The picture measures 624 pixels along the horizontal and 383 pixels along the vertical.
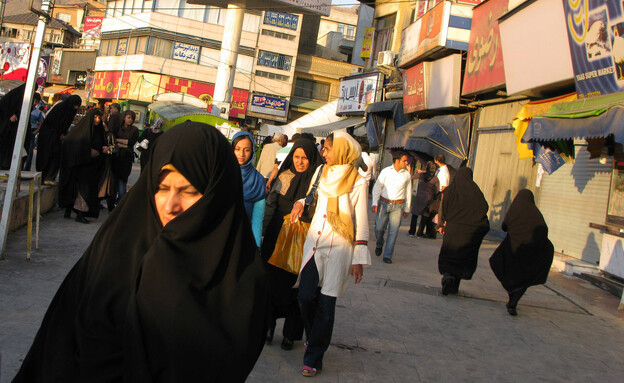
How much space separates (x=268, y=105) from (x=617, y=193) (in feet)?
132

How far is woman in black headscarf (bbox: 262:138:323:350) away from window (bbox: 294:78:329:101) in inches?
1773

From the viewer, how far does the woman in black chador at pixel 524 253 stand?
6.86 meters

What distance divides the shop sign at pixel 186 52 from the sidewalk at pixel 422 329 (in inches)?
1586

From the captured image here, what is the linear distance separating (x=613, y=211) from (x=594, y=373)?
482cm

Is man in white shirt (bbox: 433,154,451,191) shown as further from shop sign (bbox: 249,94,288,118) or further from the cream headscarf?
shop sign (bbox: 249,94,288,118)

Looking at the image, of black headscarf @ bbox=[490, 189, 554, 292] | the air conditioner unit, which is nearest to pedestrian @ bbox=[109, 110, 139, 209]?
black headscarf @ bbox=[490, 189, 554, 292]

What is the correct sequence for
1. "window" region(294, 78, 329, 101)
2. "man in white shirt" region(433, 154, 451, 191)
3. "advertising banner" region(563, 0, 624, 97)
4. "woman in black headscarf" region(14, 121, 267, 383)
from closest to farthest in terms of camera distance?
1. "woman in black headscarf" region(14, 121, 267, 383)
2. "advertising banner" region(563, 0, 624, 97)
3. "man in white shirt" region(433, 154, 451, 191)
4. "window" region(294, 78, 329, 101)

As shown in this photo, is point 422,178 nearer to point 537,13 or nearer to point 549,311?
point 537,13

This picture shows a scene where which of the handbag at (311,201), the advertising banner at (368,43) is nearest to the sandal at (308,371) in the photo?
the handbag at (311,201)

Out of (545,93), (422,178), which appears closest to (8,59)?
(422,178)

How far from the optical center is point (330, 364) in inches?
178

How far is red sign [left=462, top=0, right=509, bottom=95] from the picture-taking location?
43.7ft

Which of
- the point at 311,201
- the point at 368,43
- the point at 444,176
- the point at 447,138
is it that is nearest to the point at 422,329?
the point at 311,201

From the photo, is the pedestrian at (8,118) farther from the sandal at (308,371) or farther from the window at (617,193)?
the window at (617,193)
